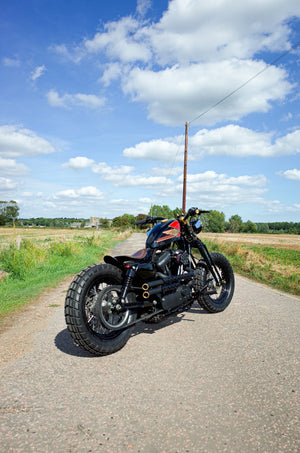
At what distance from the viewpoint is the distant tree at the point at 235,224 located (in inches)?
4803

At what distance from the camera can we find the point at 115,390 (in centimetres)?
246

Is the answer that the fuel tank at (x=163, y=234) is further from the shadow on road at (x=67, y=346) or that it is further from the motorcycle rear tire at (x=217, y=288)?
the shadow on road at (x=67, y=346)

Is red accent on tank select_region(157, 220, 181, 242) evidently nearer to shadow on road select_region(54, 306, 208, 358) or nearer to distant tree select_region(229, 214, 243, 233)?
shadow on road select_region(54, 306, 208, 358)

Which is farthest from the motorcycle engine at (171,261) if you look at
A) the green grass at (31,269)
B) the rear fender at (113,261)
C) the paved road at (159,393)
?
the green grass at (31,269)

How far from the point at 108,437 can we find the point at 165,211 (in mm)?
108972

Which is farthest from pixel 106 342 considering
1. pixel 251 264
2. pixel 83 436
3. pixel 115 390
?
pixel 251 264

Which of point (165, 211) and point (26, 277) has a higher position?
point (165, 211)

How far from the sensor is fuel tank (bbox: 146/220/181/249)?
3875mm

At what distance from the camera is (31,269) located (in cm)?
842

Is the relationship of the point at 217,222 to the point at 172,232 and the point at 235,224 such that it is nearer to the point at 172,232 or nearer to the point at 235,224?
the point at 235,224

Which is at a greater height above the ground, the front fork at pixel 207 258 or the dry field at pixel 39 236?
the front fork at pixel 207 258

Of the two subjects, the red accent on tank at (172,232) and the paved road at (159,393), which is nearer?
the paved road at (159,393)

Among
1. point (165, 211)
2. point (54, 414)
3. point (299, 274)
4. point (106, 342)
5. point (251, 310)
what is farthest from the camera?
point (165, 211)

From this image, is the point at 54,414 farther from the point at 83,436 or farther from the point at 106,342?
the point at 106,342
